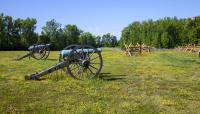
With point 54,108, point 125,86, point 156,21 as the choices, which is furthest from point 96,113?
point 156,21

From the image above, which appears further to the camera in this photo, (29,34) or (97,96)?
(29,34)

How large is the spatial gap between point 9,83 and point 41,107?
5505 mm

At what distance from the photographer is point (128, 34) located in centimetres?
13388

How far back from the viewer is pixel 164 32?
4459 inches

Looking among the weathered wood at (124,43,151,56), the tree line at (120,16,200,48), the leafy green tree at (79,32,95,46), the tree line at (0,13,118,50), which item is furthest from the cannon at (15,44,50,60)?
the leafy green tree at (79,32,95,46)

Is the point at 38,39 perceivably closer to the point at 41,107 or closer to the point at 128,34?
the point at 128,34

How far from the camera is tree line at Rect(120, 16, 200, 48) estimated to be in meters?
102

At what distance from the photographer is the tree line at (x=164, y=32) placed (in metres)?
102

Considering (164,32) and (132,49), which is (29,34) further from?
(132,49)

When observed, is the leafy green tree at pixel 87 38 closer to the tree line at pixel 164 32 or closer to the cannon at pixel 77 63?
the tree line at pixel 164 32

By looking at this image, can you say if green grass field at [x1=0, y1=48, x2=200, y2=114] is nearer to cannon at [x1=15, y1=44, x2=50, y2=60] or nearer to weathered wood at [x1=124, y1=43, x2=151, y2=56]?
cannon at [x1=15, y1=44, x2=50, y2=60]

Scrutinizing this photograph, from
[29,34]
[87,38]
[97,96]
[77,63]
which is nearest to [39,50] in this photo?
[77,63]

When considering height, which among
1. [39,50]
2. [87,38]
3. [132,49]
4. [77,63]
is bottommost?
[77,63]

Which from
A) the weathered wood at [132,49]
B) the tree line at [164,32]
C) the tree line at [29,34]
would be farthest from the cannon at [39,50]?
the tree line at [164,32]
